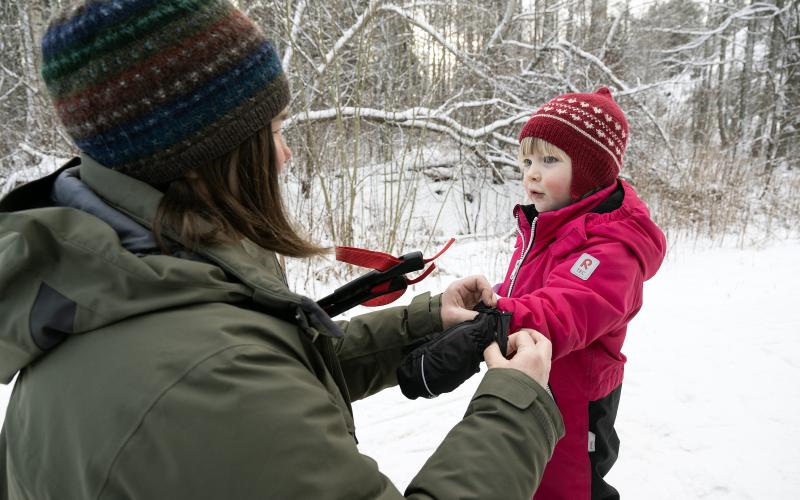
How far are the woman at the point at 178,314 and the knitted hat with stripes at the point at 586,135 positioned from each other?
0.93m

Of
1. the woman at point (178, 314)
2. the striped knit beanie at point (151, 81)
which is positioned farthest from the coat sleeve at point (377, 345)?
the striped knit beanie at point (151, 81)

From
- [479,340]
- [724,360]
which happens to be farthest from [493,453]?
[724,360]

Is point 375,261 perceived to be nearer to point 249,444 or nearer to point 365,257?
point 365,257

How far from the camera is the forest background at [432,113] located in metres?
5.36

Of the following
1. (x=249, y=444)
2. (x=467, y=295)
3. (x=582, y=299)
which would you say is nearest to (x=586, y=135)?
(x=582, y=299)

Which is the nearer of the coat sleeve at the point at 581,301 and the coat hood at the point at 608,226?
the coat sleeve at the point at 581,301

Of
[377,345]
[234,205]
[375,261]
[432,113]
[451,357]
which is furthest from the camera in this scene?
[432,113]

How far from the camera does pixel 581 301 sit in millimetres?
1425

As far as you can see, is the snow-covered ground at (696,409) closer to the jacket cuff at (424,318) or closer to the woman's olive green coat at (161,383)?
the jacket cuff at (424,318)

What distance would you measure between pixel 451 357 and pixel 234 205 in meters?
0.61

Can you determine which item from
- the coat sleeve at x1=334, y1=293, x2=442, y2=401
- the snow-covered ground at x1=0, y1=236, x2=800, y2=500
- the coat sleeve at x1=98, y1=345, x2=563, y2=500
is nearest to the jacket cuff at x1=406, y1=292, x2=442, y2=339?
the coat sleeve at x1=334, y1=293, x2=442, y2=401

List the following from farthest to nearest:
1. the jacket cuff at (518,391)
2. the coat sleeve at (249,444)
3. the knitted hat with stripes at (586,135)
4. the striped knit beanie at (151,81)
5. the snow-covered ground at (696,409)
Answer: the snow-covered ground at (696,409)
the knitted hat with stripes at (586,135)
the jacket cuff at (518,391)
the striped knit beanie at (151,81)
the coat sleeve at (249,444)

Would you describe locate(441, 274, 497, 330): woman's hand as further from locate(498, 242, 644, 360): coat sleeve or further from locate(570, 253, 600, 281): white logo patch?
locate(570, 253, 600, 281): white logo patch

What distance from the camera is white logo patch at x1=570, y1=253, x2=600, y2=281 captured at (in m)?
1.48
